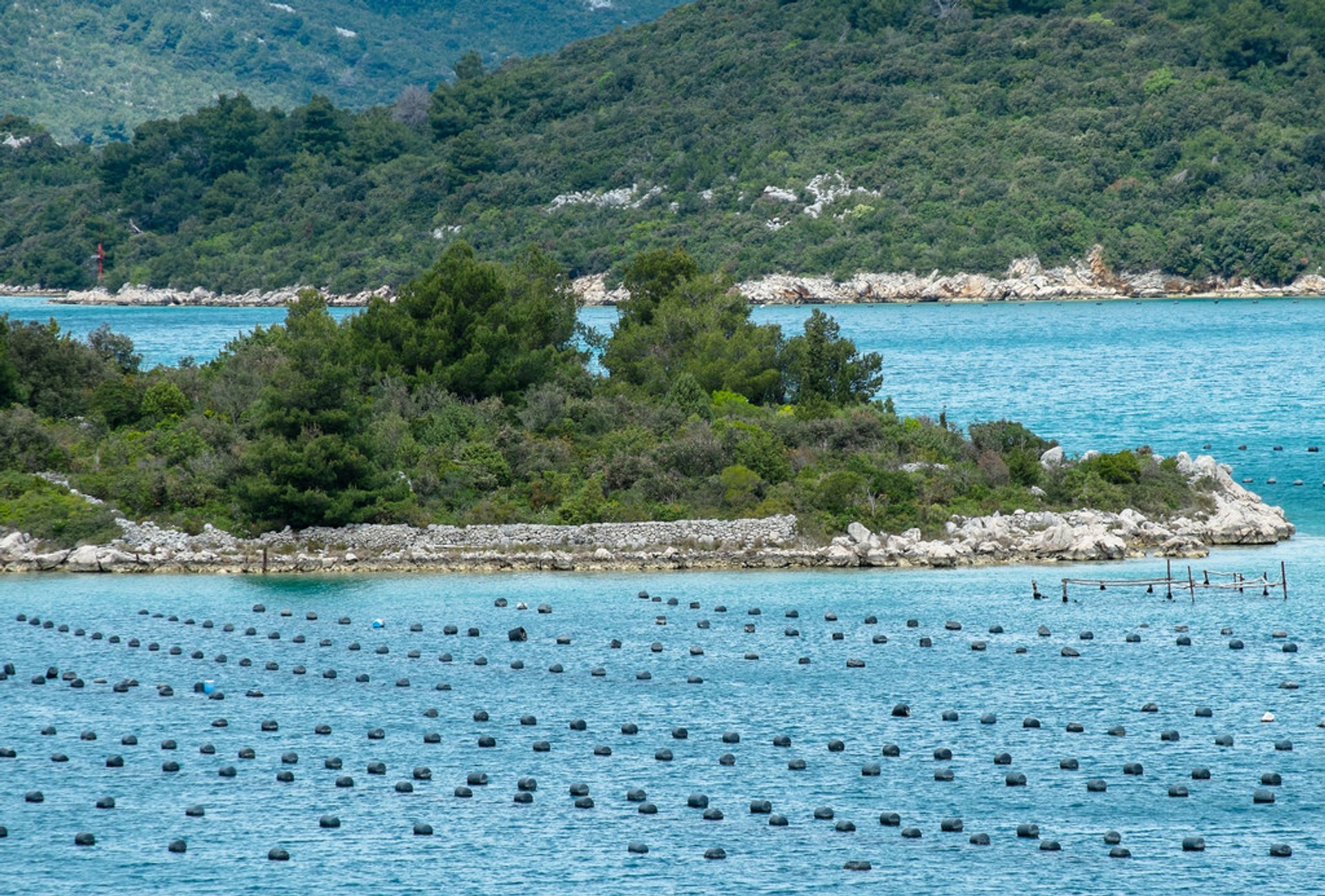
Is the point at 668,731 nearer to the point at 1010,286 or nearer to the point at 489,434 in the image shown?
the point at 489,434

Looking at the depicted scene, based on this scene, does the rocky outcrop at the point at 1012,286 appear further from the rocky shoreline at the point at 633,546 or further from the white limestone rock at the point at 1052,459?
the rocky shoreline at the point at 633,546

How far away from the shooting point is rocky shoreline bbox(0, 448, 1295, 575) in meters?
58.9

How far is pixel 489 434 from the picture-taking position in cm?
6612

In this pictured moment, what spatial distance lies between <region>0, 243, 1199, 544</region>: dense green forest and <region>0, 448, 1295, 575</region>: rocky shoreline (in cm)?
88

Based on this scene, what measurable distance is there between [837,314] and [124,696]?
424ft

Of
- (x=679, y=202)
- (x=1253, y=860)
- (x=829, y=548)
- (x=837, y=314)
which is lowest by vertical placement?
(x=1253, y=860)

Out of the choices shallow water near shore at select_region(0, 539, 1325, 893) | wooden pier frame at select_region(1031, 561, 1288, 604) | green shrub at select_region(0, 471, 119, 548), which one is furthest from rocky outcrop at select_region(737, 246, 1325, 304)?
wooden pier frame at select_region(1031, 561, 1288, 604)

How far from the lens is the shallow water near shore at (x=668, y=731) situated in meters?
31.6

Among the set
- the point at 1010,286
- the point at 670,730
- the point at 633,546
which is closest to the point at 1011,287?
the point at 1010,286

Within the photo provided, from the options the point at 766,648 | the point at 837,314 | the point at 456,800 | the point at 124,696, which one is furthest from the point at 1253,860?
the point at 837,314

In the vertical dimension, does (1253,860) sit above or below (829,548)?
below

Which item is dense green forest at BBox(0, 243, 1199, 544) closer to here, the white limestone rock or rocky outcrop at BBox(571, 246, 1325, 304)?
the white limestone rock

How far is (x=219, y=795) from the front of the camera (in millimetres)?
35656

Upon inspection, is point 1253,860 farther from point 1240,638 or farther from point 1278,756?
point 1240,638
